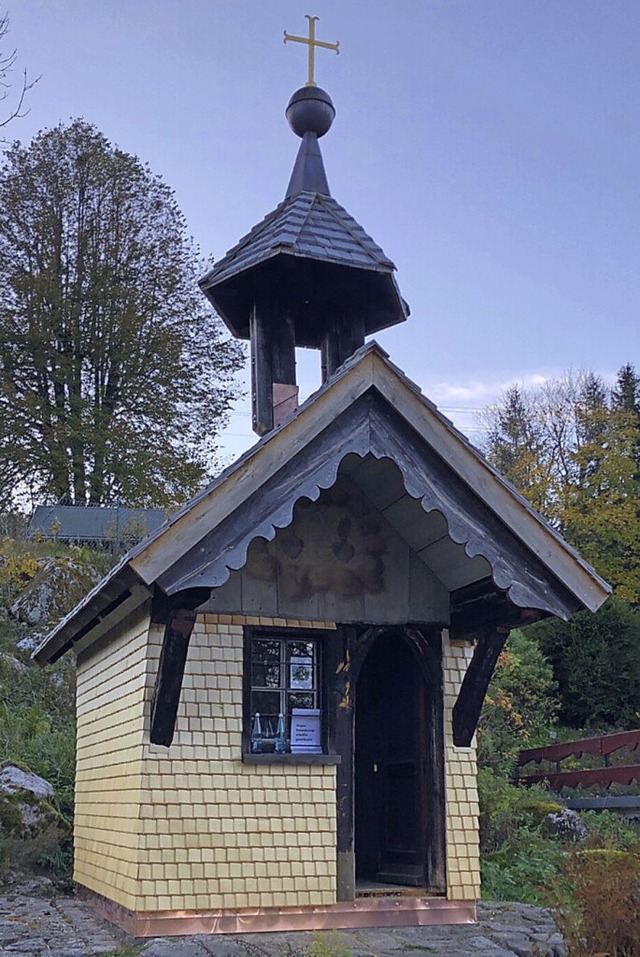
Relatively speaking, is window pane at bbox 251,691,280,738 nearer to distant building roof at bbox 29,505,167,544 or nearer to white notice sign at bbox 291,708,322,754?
white notice sign at bbox 291,708,322,754

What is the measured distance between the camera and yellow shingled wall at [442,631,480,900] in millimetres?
8758

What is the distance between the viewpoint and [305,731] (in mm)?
8750

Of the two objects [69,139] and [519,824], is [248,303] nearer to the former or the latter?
[519,824]

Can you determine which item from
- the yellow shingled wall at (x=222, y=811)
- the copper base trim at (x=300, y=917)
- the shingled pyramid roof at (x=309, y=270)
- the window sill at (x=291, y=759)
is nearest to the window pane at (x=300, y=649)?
the yellow shingled wall at (x=222, y=811)

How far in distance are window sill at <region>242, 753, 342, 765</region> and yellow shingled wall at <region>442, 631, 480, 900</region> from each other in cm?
106

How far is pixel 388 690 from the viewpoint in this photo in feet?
33.7

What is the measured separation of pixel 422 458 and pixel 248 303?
4229 millimetres

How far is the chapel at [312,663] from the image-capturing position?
7.77 m

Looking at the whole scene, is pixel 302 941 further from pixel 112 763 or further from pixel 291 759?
pixel 112 763

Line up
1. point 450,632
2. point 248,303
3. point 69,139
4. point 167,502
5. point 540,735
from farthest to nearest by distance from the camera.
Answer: point 69,139, point 167,502, point 540,735, point 248,303, point 450,632

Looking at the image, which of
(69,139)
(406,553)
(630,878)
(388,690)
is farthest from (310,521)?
(69,139)

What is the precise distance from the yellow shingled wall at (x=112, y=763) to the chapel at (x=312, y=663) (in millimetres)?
40

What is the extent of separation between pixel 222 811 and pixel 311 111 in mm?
8130

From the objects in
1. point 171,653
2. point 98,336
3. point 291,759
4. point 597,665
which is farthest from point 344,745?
point 98,336
